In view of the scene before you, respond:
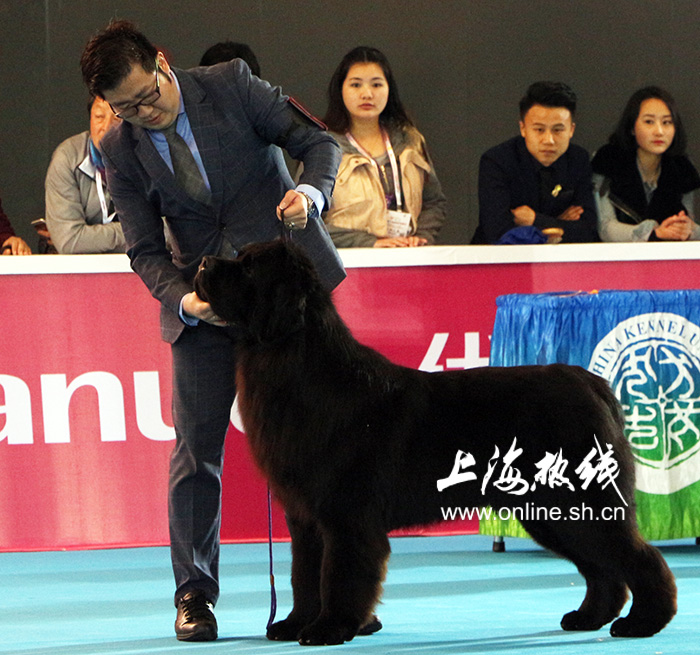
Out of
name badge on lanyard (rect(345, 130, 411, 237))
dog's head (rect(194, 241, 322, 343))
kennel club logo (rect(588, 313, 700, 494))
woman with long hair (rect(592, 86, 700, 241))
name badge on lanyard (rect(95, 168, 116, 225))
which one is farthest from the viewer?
woman with long hair (rect(592, 86, 700, 241))

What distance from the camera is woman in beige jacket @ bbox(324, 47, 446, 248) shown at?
585 cm

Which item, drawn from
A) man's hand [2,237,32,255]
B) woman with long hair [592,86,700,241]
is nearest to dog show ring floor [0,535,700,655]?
man's hand [2,237,32,255]

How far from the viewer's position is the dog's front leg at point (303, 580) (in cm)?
334

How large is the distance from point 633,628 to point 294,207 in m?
1.71

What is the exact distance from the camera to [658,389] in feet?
15.7

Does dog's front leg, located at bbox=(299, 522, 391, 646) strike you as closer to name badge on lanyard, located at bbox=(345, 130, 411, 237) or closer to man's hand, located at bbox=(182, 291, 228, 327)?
man's hand, located at bbox=(182, 291, 228, 327)

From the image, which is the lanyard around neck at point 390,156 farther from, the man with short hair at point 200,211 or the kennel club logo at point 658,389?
the man with short hair at point 200,211

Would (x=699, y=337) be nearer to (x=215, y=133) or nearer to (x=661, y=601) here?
(x=661, y=601)

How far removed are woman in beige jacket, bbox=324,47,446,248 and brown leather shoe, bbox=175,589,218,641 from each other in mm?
2638

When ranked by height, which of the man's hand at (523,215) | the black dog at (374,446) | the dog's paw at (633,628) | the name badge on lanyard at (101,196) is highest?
the name badge on lanyard at (101,196)

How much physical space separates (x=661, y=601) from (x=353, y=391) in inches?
46.2

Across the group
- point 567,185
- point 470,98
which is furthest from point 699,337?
point 470,98

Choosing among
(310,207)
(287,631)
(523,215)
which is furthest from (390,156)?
(287,631)

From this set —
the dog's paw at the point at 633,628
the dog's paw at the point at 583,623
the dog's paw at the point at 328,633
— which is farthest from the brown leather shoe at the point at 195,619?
the dog's paw at the point at 633,628
